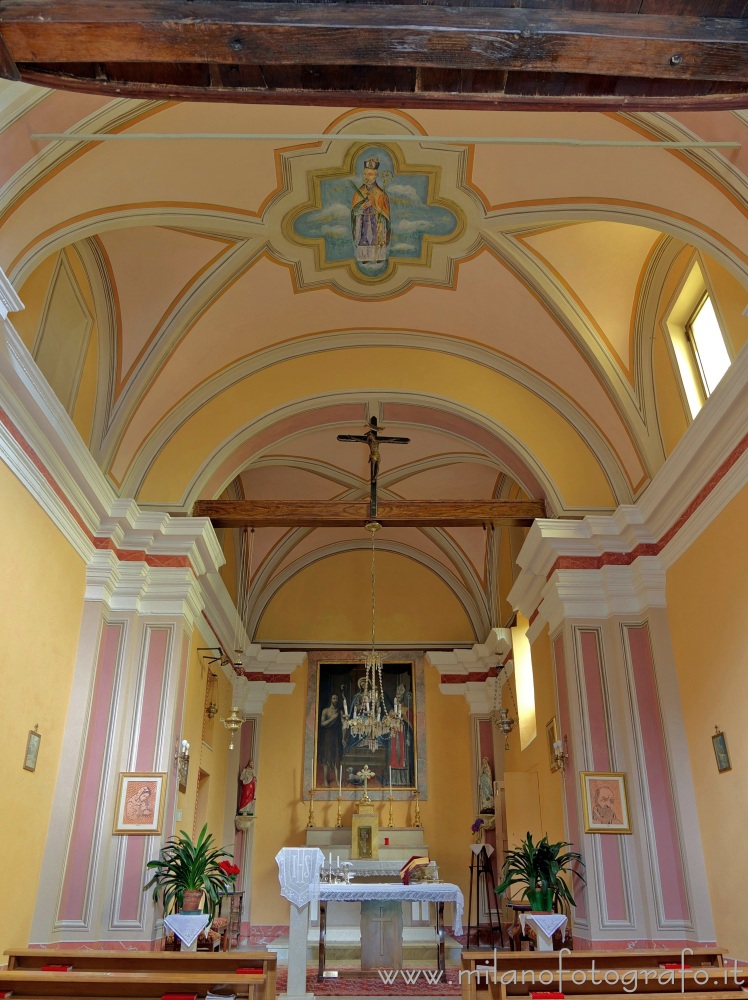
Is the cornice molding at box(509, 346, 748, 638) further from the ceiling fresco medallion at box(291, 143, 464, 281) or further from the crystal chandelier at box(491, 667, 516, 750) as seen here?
the crystal chandelier at box(491, 667, 516, 750)

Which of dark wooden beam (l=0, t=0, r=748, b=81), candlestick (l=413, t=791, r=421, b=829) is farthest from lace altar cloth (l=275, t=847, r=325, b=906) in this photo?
dark wooden beam (l=0, t=0, r=748, b=81)

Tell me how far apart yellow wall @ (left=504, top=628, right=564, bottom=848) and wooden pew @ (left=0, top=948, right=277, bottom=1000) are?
4.16 metres

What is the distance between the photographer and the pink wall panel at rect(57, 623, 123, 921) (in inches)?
286

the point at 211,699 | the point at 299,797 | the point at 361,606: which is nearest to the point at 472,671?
the point at 361,606

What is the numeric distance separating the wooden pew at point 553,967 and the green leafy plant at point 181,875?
2821mm

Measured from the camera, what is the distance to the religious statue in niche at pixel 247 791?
42.8ft

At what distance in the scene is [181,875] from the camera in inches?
293

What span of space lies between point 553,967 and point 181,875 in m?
3.52

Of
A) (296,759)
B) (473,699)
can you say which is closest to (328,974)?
(296,759)

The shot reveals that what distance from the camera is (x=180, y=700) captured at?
8578 millimetres

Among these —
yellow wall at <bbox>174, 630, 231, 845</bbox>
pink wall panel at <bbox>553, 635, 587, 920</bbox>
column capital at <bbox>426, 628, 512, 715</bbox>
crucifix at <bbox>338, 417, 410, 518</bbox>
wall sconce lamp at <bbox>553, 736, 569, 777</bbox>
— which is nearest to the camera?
pink wall panel at <bbox>553, 635, 587, 920</bbox>

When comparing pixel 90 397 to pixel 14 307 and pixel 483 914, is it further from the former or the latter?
pixel 483 914

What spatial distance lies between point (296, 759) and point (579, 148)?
10.6m

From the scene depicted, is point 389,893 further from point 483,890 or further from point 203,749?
point 483,890
